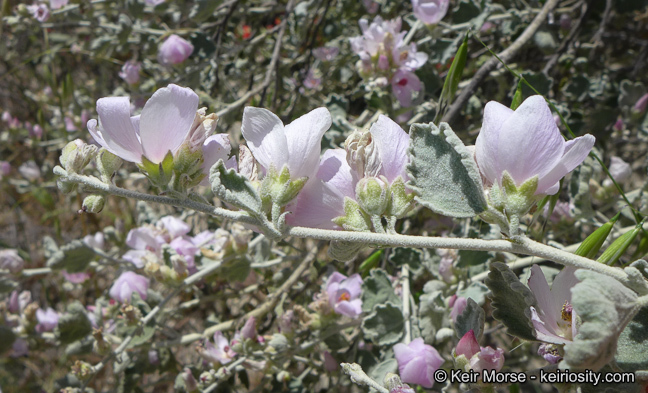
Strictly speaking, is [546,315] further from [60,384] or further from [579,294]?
[60,384]

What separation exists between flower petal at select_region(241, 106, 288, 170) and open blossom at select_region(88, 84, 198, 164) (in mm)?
65

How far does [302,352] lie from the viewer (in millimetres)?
1206

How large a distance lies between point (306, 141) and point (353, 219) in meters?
0.11

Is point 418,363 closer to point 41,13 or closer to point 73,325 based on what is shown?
point 73,325

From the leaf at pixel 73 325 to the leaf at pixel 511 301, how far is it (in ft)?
3.40

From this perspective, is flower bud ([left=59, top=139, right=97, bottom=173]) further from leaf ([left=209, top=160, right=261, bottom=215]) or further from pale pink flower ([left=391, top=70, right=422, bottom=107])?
pale pink flower ([left=391, top=70, right=422, bottom=107])

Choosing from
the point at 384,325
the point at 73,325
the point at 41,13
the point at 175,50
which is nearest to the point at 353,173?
the point at 384,325

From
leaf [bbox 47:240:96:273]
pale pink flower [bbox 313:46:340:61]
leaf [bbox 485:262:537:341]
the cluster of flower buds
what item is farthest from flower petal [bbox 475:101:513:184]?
pale pink flower [bbox 313:46:340:61]

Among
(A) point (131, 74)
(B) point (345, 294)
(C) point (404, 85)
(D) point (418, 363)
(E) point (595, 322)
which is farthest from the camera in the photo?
(A) point (131, 74)

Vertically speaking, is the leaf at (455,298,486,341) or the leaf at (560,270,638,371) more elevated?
the leaf at (560,270,638,371)

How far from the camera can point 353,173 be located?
0.58 meters

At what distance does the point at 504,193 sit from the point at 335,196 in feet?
0.62

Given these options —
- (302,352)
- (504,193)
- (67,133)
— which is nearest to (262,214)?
(504,193)

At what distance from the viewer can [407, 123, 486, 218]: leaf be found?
20.6 inches
